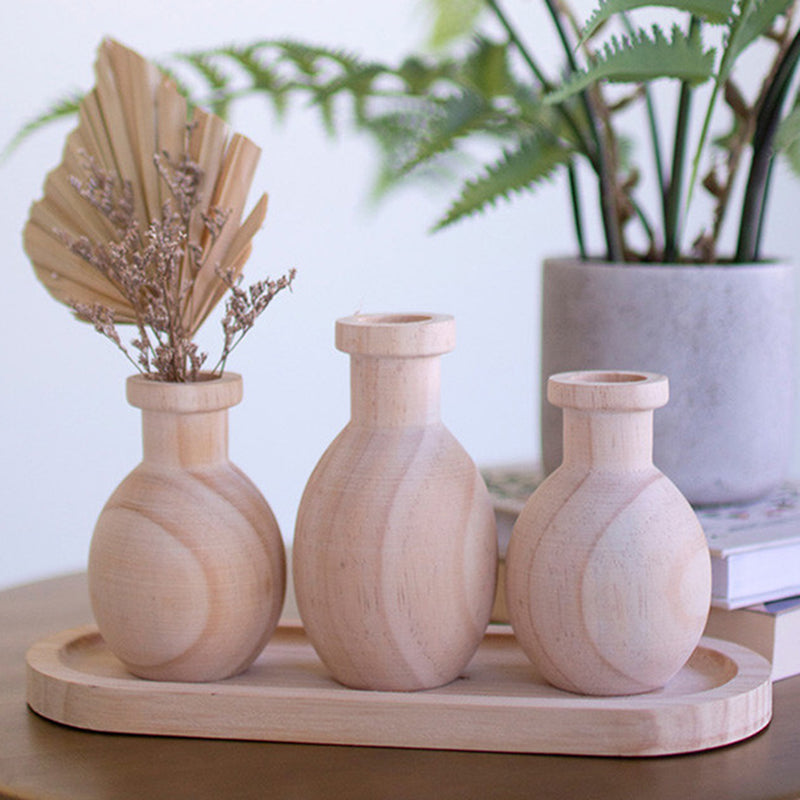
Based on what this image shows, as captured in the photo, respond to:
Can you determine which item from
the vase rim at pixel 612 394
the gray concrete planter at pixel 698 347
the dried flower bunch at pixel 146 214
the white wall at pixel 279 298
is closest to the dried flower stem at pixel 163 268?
the dried flower bunch at pixel 146 214

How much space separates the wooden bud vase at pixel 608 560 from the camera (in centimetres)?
52

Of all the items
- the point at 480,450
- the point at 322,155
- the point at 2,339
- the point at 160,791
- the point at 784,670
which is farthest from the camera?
the point at 480,450

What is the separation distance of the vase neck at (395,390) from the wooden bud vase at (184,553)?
0.20ft

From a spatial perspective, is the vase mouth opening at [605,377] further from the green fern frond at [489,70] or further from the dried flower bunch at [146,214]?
the green fern frond at [489,70]

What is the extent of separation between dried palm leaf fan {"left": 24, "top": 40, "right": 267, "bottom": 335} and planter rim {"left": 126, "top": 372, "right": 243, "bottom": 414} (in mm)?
43

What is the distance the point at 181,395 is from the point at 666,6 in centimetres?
28

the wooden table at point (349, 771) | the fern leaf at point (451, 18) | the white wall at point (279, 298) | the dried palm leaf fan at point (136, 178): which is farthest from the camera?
the white wall at point (279, 298)

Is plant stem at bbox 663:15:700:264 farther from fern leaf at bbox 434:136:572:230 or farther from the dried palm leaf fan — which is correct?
the dried palm leaf fan

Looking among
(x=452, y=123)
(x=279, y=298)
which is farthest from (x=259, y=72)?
(x=279, y=298)

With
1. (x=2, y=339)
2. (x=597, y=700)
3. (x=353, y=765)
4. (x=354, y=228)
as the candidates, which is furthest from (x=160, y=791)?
(x=354, y=228)

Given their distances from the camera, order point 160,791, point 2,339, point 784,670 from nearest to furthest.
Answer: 1. point 160,791
2. point 784,670
3. point 2,339

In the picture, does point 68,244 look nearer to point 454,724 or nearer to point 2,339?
point 454,724

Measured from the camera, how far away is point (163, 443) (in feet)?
1.85

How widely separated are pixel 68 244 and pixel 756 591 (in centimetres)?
37
